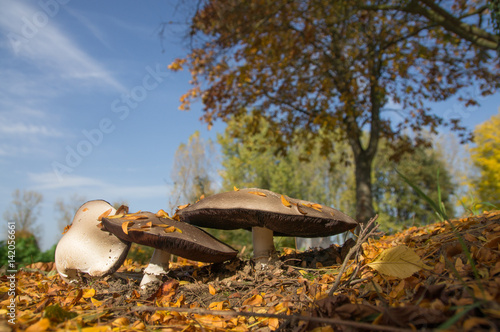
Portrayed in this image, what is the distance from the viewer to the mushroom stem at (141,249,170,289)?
2369 mm

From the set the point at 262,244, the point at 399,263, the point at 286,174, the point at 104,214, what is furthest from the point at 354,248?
the point at 286,174

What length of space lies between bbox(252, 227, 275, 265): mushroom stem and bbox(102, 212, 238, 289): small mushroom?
26cm

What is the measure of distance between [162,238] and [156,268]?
0.49m

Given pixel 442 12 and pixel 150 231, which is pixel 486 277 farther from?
pixel 442 12

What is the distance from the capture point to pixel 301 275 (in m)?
2.35

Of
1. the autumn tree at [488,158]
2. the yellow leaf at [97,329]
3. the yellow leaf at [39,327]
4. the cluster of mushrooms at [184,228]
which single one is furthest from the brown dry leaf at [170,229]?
the autumn tree at [488,158]

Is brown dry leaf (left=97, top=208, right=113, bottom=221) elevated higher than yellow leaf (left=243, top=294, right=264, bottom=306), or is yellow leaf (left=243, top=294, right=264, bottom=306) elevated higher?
brown dry leaf (left=97, top=208, right=113, bottom=221)

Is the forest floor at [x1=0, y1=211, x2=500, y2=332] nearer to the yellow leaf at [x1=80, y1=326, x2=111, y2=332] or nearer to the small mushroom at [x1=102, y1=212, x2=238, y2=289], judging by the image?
the yellow leaf at [x1=80, y1=326, x2=111, y2=332]

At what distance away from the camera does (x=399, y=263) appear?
72.7 inches

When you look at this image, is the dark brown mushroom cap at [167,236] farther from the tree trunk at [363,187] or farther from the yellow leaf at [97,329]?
the tree trunk at [363,187]

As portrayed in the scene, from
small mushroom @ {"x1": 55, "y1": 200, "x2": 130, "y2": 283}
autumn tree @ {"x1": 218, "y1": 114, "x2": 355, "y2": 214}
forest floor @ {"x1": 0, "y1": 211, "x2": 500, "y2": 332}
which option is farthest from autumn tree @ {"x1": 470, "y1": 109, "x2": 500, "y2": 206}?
small mushroom @ {"x1": 55, "y1": 200, "x2": 130, "y2": 283}

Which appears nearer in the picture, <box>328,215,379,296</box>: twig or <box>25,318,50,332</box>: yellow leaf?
<box>25,318,50,332</box>: yellow leaf

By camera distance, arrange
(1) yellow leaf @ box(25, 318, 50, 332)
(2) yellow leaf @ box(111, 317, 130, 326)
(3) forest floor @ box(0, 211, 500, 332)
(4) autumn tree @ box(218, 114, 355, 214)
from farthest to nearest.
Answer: (4) autumn tree @ box(218, 114, 355, 214) → (2) yellow leaf @ box(111, 317, 130, 326) → (1) yellow leaf @ box(25, 318, 50, 332) → (3) forest floor @ box(0, 211, 500, 332)

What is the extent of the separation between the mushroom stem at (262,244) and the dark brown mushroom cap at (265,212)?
85 millimetres
